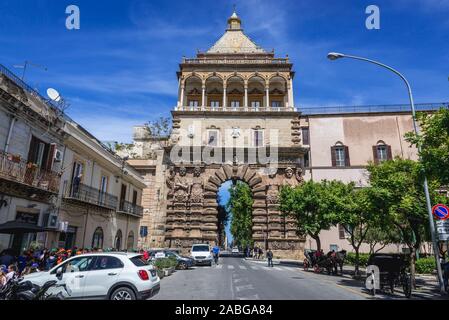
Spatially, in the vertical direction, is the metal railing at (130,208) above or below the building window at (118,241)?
above

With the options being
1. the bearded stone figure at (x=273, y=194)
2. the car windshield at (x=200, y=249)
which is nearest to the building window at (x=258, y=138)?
the bearded stone figure at (x=273, y=194)

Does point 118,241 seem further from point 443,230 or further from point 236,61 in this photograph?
point 236,61

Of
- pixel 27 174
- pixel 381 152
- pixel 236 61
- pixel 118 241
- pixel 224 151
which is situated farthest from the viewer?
pixel 236 61

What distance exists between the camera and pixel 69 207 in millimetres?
16172

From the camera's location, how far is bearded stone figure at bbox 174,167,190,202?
35031 millimetres

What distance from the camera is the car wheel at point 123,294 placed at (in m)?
7.63

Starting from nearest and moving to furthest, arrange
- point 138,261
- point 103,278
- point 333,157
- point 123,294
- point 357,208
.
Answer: point 123,294 < point 103,278 < point 138,261 < point 357,208 < point 333,157

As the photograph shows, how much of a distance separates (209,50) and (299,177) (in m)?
22.6

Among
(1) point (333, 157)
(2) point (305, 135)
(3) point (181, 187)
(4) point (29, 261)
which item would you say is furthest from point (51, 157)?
(1) point (333, 157)

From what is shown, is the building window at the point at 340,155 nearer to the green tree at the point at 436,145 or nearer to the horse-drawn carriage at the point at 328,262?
the horse-drawn carriage at the point at 328,262

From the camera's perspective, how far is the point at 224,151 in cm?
3659

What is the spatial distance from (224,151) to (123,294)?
29409 millimetres

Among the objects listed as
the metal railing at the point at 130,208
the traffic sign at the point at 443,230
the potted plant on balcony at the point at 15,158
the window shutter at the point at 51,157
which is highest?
the window shutter at the point at 51,157

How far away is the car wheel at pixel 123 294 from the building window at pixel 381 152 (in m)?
35.7
